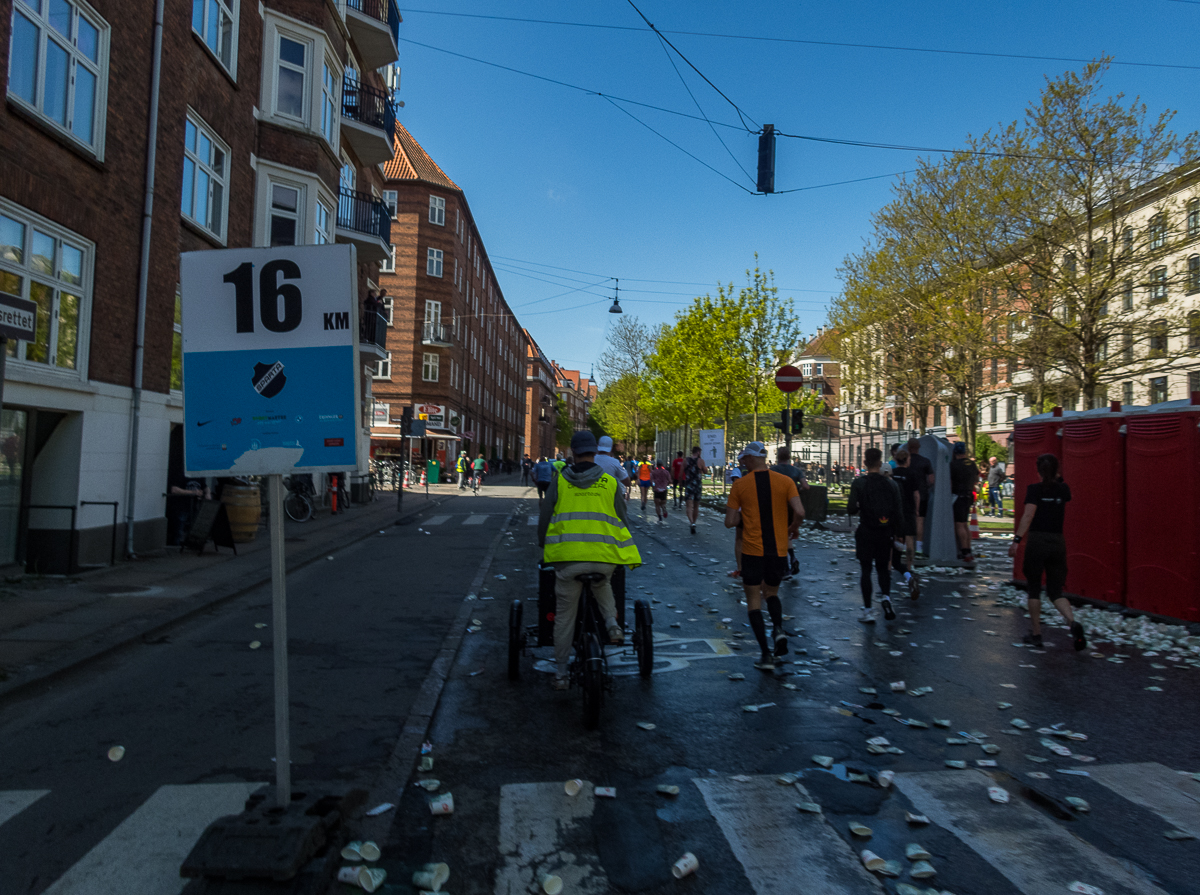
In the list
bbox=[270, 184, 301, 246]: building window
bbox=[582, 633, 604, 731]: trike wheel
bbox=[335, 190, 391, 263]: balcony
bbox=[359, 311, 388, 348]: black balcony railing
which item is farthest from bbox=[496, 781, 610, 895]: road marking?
bbox=[335, 190, 391, 263]: balcony

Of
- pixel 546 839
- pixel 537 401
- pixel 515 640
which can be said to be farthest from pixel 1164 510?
pixel 537 401

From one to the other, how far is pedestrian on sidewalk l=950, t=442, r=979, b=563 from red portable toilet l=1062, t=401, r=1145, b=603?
10.8 feet

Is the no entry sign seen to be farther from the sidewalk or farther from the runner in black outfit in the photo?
the sidewalk

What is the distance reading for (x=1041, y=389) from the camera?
76.5 ft

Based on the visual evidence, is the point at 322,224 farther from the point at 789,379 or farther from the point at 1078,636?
the point at 1078,636

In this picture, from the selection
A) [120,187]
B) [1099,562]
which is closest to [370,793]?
[1099,562]

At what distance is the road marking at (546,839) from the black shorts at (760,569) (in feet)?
9.74

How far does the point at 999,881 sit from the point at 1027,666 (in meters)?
4.04

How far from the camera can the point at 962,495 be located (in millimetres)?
13445

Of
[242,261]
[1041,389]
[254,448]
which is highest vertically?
[1041,389]

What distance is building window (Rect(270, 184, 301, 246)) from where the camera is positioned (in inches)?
706

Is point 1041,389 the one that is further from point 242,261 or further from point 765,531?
point 242,261

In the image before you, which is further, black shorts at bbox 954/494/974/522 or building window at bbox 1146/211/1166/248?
building window at bbox 1146/211/1166/248

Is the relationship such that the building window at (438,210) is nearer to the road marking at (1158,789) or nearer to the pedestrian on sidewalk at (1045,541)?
the pedestrian on sidewalk at (1045,541)
